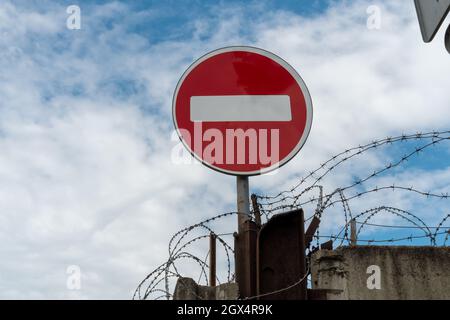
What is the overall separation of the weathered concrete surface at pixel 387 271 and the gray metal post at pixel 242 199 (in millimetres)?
529

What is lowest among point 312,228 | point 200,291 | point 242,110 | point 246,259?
point 200,291

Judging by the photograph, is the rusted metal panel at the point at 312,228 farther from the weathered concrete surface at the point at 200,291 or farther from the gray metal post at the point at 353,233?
the weathered concrete surface at the point at 200,291

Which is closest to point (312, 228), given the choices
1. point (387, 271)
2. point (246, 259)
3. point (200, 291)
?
point (387, 271)

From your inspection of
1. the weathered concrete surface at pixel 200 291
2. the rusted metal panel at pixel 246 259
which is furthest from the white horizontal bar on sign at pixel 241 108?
the weathered concrete surface at pixel 200 291

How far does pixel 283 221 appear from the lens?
238cm

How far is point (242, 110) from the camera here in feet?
8.68

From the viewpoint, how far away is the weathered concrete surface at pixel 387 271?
2.91 metres

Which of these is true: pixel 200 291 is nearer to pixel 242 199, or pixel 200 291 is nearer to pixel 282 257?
pixel 282 257

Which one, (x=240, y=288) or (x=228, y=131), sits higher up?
(x=228, y=131)

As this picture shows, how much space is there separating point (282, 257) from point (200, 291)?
343 millimetres

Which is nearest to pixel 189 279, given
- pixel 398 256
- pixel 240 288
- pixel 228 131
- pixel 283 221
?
pixel 240 288

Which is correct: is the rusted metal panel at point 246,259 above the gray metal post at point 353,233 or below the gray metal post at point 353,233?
below
